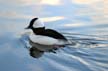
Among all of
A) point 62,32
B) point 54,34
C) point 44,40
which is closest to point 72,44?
point 54,34

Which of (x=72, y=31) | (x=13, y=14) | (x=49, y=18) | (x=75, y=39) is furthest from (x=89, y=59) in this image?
(x=13, y=14)

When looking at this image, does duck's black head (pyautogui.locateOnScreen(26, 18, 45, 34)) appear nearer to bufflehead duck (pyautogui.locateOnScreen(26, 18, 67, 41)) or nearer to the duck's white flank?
bufflehead duck (pyautogui.locateOnScreen(26, 18, 67, 41))

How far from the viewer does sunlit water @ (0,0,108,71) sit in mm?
10703

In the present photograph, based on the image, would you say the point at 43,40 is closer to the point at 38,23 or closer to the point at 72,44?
the point at 38,23

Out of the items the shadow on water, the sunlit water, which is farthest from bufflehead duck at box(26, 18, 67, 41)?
the sunlit water

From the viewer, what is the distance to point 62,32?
13.7 metres

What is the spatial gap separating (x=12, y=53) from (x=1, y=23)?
121 inches

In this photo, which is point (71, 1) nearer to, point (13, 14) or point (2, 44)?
point (13, 14)

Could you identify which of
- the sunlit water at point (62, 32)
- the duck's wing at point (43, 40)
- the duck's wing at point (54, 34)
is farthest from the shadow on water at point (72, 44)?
the duck's wing at point (54, 34)

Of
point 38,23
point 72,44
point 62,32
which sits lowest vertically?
point 72,44

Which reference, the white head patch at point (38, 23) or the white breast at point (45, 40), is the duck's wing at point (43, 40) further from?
the white head patch at point (38, 23)

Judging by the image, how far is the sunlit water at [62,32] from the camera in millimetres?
10703

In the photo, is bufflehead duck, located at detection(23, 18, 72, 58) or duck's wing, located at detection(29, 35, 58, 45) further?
duck's wing, located at detection(29, 35, 58, 45)

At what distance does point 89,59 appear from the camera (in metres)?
11.0
